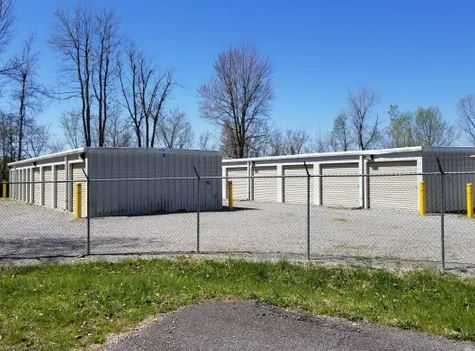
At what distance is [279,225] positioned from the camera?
17.3 m

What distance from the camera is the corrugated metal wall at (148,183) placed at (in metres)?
21.3

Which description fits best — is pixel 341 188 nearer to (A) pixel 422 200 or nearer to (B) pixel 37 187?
(A) pixel 422 200

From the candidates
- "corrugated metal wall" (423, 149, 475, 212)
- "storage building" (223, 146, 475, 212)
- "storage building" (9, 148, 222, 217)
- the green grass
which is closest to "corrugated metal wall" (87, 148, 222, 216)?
"storage building" (9, 148, 222, 217)

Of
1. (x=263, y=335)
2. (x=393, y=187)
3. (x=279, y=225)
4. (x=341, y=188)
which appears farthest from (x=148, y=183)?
(x=263, y=335)

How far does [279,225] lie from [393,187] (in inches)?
340

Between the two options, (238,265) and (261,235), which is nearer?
(238,265)

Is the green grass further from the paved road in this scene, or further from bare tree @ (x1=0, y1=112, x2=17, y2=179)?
bare tree @ (x1=0, y1=112, x2=17, y2=179)

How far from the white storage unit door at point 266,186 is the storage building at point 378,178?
13 centimetres

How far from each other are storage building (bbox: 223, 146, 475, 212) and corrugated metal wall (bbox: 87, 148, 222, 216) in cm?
234

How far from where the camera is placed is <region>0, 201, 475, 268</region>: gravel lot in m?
11.3

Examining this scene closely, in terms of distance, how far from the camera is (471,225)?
661 inches

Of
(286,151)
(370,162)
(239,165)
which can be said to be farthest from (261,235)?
(286,151)

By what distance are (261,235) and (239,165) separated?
21845 millimetres

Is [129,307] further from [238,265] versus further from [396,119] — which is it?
[396,119]
